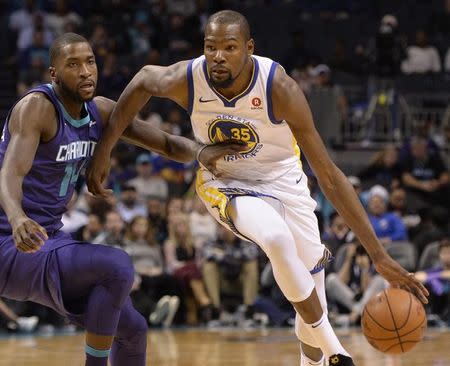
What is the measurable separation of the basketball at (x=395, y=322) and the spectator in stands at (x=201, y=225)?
19.9ft

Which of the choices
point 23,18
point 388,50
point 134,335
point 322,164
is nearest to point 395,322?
point 322,164

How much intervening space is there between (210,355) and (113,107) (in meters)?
3.45

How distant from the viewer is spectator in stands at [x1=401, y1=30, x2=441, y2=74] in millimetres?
15844

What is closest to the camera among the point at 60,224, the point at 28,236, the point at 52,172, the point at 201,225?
the point at 28,236

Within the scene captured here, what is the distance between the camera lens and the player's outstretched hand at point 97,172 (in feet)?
18.1

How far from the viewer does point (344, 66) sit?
16.1 metres

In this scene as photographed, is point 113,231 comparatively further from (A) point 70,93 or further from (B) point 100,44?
(A) point 70,93

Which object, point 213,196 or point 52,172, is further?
point 213,196

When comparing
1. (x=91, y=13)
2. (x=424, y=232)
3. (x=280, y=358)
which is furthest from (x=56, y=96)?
(x=91, y=13)

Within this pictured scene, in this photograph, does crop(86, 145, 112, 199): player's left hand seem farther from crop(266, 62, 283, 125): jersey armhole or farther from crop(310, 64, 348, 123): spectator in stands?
crop(310, 64, 348, 123): spectator in stands

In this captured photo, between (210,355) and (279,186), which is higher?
(279,186)

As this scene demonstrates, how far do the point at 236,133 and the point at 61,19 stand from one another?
11151 mm

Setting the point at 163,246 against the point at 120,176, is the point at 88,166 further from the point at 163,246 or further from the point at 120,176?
the point at 120,176

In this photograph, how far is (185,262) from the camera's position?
1185 centimetres
